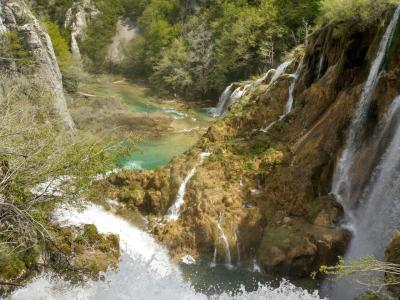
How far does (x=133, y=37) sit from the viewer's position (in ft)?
177

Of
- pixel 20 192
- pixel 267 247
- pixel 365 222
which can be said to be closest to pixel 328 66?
pixel 365 222

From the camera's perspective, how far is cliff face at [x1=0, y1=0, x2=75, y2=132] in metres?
22.9

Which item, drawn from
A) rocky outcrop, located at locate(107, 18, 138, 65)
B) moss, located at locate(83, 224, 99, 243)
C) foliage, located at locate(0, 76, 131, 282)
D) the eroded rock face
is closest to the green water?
foliage, located at locate(0, 76, 131, 282)

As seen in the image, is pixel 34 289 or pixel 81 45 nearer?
pixel 34 289

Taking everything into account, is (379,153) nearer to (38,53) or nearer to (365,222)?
(365,222)

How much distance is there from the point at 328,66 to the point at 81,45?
44.0m

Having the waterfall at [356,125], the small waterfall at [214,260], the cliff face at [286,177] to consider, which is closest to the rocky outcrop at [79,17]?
the cliff face at [286,177]

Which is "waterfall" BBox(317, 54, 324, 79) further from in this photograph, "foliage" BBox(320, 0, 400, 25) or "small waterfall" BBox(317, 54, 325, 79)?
"foliage" BBox(320, 0, 400, 25)

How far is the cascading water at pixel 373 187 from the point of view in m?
11.2

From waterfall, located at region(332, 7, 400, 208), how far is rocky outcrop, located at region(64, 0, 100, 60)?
45.7 meters

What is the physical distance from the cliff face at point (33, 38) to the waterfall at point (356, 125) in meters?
14.9

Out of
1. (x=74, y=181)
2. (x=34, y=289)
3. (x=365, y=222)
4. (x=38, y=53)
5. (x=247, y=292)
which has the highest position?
(x=38, y=53)

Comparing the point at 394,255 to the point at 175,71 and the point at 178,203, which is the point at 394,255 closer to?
the point at 178,203

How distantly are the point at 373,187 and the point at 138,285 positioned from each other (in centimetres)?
739
